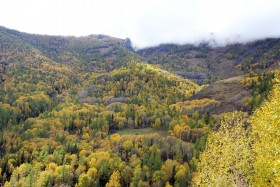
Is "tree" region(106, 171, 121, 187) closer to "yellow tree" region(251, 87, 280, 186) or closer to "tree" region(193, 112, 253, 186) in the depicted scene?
"tree" region(193, 112, 253, 186)

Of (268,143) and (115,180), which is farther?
(115,180)

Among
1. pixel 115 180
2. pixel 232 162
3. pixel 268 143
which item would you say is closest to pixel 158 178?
pixel 115 180

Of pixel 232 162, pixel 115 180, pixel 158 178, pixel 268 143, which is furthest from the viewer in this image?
pixel 115 180

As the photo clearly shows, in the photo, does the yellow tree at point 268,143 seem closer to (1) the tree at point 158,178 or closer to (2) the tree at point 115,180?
(1) the tree at point 158,178

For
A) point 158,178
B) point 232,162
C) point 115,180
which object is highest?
point 232,162

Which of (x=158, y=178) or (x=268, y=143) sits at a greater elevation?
(x=268, y=143)

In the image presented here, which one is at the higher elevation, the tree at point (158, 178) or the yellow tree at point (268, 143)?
the yellow tree at point (268, 143)

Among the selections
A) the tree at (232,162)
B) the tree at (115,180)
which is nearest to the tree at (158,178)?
the tree at (115,180)

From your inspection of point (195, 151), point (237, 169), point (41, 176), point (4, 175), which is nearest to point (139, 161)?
point (195, 151)

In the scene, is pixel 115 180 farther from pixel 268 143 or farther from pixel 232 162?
pixel 268 143

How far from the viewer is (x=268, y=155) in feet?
121

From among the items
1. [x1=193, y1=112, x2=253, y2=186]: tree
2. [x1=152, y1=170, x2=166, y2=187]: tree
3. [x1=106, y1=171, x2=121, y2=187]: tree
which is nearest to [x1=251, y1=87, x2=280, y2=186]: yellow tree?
[x1=193, y1=112, x2=253, y2=186]: tree

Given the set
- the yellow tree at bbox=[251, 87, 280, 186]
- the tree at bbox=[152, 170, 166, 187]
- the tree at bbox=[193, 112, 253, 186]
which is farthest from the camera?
the tree at bbox=[152, 170, 166, 187]

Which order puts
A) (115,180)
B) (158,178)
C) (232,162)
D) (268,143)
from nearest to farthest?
(268,143)
(232,162)
(158,178)
(115,180)
